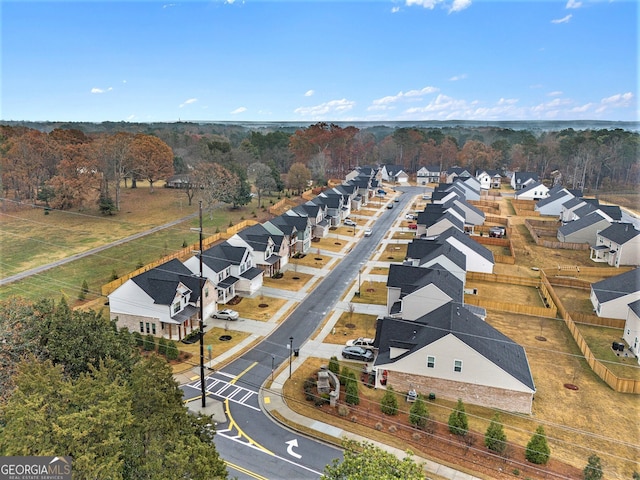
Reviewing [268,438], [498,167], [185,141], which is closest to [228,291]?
[268,438]

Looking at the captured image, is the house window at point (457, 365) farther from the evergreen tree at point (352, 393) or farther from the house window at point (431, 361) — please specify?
the evergreen tree at point (352, 393)

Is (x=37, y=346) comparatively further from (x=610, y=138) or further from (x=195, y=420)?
(x=610, y=138)

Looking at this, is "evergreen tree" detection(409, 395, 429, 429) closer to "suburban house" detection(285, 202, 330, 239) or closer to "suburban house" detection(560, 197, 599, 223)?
"suburban house" detection(285, 202, 330, 239)

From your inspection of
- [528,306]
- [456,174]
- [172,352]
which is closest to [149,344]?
[172,352]

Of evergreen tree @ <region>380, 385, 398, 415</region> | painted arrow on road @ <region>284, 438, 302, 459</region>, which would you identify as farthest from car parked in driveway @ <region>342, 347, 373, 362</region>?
painted arrow on road @ <region>284, 438, 302, 459</region>

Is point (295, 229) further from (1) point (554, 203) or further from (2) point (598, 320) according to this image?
(1) point (554, 203)

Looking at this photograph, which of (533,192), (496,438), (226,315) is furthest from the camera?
(533,192)

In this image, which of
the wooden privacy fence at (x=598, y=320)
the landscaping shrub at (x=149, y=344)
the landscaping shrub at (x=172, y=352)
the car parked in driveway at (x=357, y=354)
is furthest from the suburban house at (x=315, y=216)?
the wooden privacy fence at (x=598, y=320)
